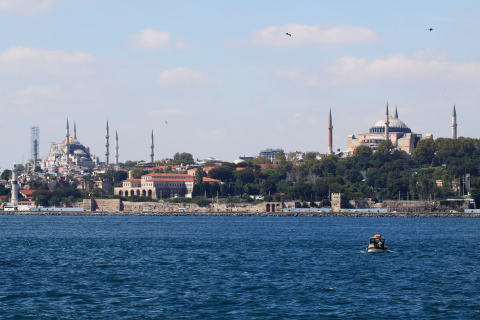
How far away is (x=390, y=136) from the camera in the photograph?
18350 cm

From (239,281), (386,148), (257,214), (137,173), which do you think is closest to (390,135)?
(386,148)

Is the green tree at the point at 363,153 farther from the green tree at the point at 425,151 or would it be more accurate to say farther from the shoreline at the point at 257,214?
the shoreline at the point at 257,214

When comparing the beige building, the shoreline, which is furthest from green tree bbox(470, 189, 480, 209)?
the beige building

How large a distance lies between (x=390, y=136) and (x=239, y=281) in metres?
154

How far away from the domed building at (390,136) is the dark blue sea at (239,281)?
12539cm

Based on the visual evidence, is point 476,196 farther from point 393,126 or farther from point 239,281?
point 239,281

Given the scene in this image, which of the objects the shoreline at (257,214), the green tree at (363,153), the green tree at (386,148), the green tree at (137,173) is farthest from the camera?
the green tree at (137,173)

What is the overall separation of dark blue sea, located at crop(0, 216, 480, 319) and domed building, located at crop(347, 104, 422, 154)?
125389 mm

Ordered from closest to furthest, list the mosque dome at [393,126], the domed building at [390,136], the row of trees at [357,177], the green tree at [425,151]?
the row of trees at [357,177]
the green tree at [425,151]
the domed building at [390,136]
the mosque dome at [393,126]

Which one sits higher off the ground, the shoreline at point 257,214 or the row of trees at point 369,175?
the row of trees at point 369,175

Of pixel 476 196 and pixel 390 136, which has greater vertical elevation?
pixel 390 136

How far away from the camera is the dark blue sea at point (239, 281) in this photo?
88.4ft

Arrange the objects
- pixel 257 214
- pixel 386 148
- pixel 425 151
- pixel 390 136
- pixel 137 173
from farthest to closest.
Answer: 1. pixel 390 136
2. pixel 137 173
3. pixel 386 148
4. pixel 425 151
5. pixel 257 214

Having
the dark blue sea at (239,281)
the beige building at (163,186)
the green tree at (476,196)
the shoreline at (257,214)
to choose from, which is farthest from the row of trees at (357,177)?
the dark blue sea at (239,281)
